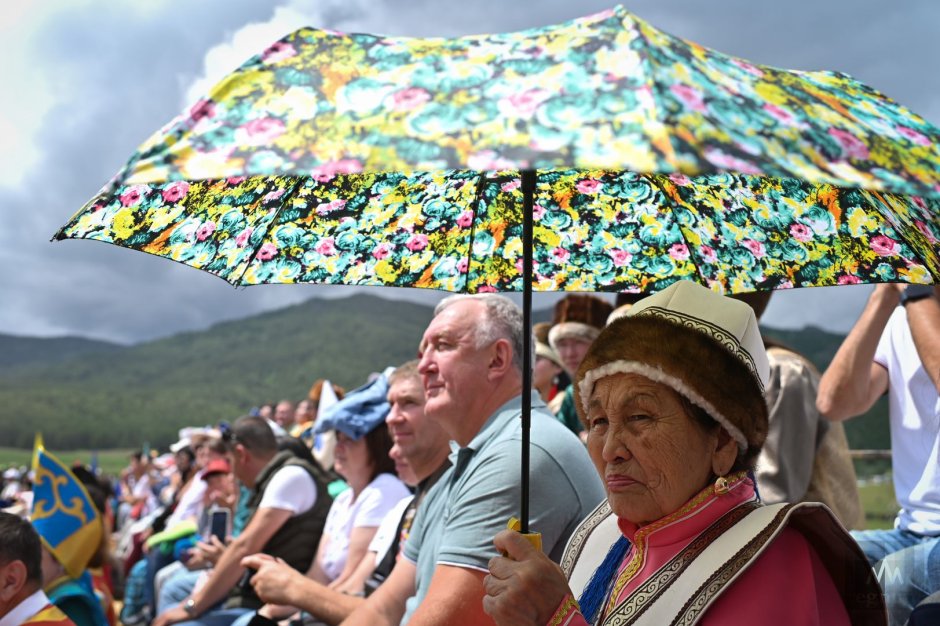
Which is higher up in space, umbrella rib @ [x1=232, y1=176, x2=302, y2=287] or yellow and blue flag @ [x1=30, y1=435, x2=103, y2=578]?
umbrella rib @ [x1=232, y1=176, x2=302, y2=287]

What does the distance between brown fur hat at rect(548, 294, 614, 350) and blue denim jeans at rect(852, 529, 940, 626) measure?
7.85ft

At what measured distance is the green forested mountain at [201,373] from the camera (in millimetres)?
124125

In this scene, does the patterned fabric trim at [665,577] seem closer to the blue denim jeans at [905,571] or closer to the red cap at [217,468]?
the blue denim jeans at [905,571]

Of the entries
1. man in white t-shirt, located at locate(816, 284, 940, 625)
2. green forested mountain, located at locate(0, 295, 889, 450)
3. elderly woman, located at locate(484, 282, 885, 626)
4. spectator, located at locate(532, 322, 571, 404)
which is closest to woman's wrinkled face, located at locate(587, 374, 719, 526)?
elderly woman, located at locate(484, 282, 885, 626)

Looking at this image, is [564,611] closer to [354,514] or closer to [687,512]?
[687,512]

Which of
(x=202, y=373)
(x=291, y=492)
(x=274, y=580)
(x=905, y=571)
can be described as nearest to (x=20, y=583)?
(x=274, y=580)

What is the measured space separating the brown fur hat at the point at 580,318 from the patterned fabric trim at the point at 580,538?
288 centimetres

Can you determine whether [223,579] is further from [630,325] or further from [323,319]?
[323,319]

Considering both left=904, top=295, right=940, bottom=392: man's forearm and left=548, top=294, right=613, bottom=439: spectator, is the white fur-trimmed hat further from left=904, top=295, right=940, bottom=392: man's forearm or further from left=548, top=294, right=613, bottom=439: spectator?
left=548, top=294, right=613, bottom=439: spectator

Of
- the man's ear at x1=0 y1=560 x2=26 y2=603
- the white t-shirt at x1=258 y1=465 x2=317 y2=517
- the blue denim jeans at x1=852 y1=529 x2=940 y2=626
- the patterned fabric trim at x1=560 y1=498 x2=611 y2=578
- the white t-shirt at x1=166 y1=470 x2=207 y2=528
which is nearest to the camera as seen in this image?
the patterned fabric trim at x1=560 y1=498 x2=611 y2=578

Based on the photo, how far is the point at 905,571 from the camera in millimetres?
2875

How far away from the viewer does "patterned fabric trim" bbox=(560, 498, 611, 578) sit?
Answer: 243 centimetres

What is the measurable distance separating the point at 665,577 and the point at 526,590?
29 centimetres

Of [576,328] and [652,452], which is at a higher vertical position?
[576,328]
